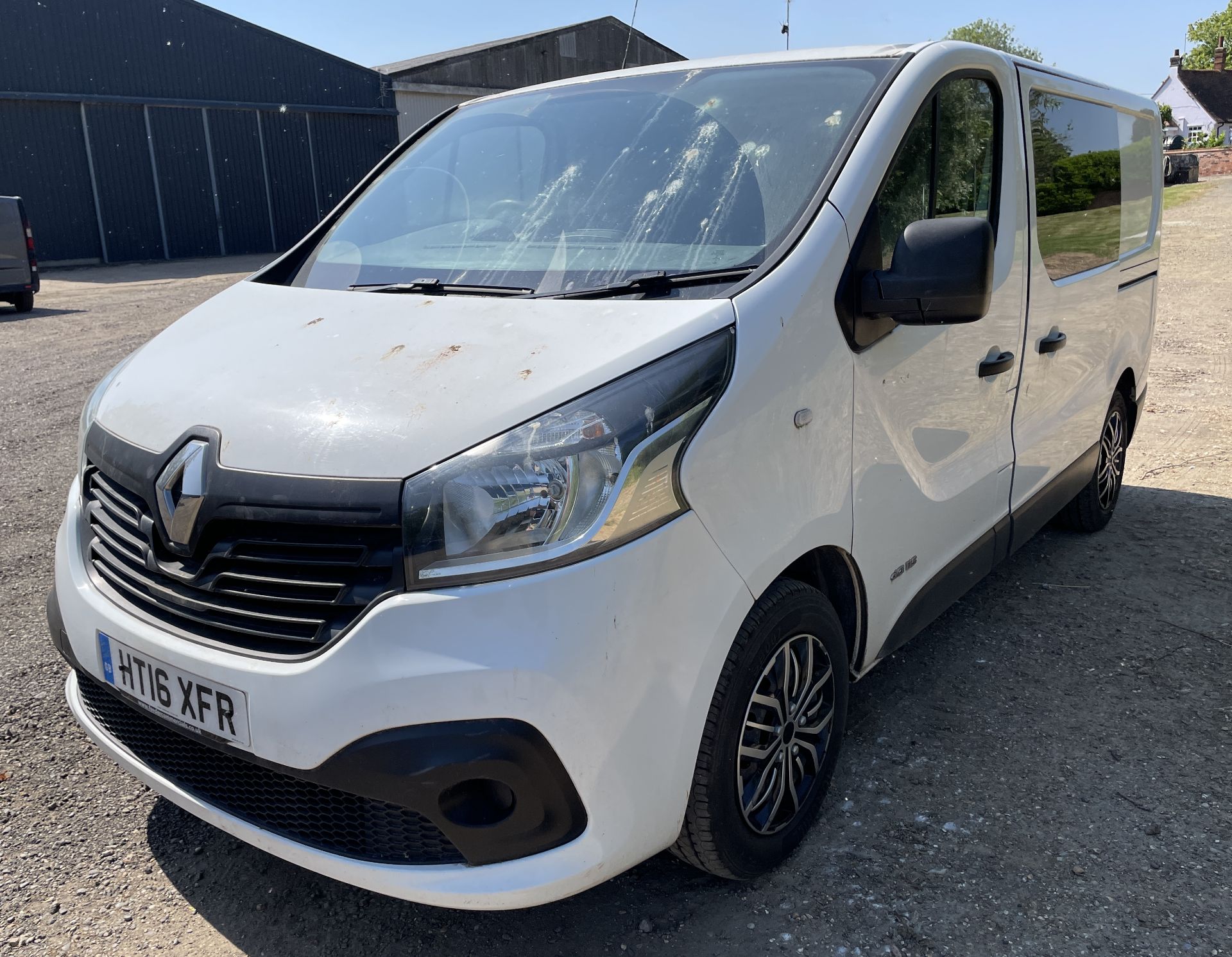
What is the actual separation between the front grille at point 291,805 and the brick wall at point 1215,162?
166 ft

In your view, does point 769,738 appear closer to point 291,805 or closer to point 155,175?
point 291,805

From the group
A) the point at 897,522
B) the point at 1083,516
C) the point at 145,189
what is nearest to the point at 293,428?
the point at 897,522

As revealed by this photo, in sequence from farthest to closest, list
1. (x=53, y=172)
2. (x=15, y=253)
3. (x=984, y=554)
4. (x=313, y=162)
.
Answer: (x=313, y=162), (x=53, y=172), (x=15, y=253), (x=984, y=554)

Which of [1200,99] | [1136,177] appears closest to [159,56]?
[1136,177]

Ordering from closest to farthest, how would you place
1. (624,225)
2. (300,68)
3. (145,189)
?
(624,225), (145,189), (300,68)

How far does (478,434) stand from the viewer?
5.93ft

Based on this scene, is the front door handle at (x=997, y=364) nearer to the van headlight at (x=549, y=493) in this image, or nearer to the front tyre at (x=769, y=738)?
the front tyre at (x=769, y=738)

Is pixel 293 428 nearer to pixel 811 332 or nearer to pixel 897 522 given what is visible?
pixel 811 332

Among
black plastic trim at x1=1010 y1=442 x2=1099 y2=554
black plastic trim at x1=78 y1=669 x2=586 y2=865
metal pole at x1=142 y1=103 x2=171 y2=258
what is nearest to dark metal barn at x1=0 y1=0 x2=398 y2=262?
metal pole at x1=142 y1=103 x2=171 y2=258

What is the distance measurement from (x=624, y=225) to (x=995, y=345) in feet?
4.00

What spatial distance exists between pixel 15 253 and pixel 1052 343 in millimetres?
13748

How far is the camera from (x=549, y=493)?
176 cm

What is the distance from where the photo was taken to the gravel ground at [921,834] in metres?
2.17

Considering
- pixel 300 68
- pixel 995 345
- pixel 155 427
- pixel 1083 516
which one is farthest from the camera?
pixel 300 68
